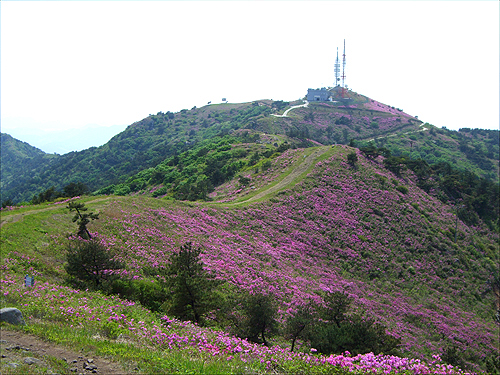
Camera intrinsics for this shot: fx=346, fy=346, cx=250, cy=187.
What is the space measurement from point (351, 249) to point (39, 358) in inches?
1515

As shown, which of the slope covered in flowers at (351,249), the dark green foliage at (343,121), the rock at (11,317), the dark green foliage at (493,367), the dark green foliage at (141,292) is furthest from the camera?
the dark green foliage at (343,121)

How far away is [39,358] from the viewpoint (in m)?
10.7

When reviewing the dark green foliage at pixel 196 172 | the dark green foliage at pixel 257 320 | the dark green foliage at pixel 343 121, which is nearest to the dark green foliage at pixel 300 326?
the dark green foliage at pixel 257 320

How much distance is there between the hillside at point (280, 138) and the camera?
122 meters

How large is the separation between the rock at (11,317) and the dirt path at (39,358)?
588 millimetres

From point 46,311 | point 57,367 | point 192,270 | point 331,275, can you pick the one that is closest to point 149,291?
point 192,270

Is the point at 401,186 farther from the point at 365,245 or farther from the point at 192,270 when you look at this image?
the point at 192,270

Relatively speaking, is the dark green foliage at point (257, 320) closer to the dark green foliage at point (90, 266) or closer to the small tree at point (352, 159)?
the dark green foliage at point (90, 266)

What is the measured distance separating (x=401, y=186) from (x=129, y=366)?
190 feet

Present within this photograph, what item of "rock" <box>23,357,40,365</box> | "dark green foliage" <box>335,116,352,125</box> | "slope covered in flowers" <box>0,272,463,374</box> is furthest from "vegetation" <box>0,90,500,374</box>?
"dark green foliage" <box>335,116,352,125</box>

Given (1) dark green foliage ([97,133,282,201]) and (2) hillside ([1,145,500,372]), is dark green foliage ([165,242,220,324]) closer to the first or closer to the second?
(2) hillside ([1,145,500,372])

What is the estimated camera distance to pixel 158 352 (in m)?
12.1

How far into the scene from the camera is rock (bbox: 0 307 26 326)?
12695 mm

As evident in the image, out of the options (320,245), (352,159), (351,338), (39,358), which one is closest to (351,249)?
(320,245)
